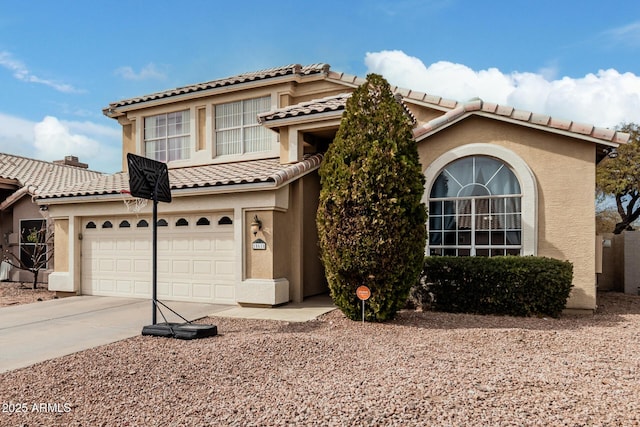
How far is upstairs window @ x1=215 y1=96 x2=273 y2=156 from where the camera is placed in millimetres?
13664

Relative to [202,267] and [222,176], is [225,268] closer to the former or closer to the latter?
[202,267]

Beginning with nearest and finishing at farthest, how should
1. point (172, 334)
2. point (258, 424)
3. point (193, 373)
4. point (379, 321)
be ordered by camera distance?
point (258, 424), point (193, 373), point (172, 334), point (379, 321)

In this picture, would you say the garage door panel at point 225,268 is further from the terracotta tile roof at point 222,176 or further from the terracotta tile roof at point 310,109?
the terracotta tile roof at point 310,109

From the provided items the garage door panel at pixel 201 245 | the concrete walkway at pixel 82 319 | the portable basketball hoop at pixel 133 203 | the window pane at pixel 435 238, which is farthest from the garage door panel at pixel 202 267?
the window pane at pixel 435 238

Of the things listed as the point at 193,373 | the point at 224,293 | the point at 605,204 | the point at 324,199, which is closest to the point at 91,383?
the point at 193,373

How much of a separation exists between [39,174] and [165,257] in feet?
38.1

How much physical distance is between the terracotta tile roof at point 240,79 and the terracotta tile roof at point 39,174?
14.5 ft

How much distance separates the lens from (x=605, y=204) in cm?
2827

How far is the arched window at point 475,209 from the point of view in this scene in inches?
396

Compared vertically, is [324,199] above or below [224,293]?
above

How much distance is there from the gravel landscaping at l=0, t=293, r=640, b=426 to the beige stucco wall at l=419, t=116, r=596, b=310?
7.44 feet

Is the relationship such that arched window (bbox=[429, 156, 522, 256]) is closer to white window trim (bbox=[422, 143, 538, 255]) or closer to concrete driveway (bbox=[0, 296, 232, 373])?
white window trim (bbox=[422, 143, 538, 255])

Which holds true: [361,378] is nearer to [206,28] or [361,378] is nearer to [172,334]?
[172,334]

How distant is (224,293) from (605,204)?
88.6 ft
